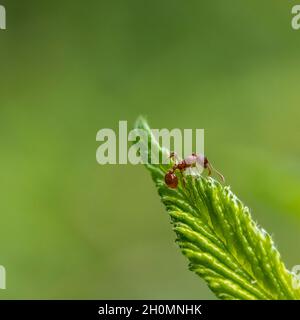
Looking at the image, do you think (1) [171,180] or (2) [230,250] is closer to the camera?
(2) [230,250]

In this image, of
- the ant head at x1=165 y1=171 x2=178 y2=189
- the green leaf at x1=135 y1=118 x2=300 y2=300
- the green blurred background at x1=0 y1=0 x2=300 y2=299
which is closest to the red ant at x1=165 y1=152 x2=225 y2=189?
the ant head at x1=165 y1=171 x2=178 y2=189

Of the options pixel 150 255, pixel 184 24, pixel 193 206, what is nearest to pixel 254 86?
pixel 184 24

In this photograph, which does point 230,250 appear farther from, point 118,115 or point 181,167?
point 118,115

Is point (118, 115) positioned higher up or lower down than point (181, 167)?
higher up

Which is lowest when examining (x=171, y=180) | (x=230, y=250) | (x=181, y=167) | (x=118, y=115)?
(x=230, y=250)

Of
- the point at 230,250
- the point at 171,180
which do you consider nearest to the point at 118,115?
the point at 171,180

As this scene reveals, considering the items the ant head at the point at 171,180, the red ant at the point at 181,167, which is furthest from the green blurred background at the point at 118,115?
the ant head at the point at 171,180
